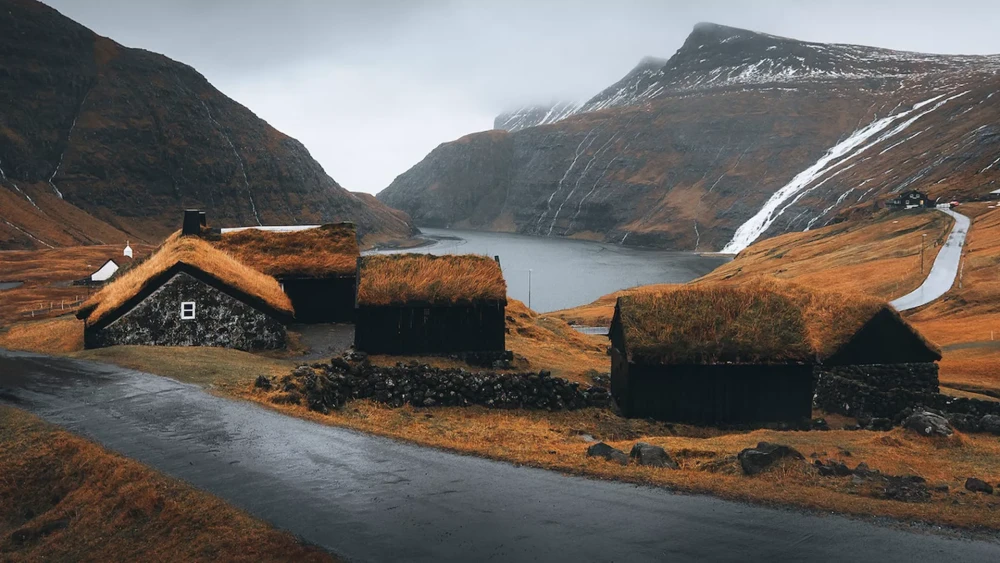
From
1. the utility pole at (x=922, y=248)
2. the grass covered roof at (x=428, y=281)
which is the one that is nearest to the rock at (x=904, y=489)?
the grass covered roof at (x=428, y=281)

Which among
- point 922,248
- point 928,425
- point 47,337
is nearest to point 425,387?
point 928,425

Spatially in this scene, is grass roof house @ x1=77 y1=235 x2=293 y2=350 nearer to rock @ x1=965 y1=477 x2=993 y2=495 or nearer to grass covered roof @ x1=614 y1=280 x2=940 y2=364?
grass covered roof @ x1=614 y1=280 x2=940 y2=364

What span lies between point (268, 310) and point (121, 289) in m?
7.21

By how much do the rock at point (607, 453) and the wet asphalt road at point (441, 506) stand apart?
6.13 feet

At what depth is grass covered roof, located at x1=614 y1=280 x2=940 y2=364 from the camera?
85.2 feet

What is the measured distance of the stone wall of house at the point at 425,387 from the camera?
22688 millimetres

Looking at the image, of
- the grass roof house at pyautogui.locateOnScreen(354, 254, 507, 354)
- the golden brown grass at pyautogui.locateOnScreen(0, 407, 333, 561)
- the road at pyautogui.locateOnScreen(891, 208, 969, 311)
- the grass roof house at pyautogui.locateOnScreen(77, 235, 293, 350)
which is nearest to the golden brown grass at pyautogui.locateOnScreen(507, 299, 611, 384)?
the grass roof house at pyautogui.locateOnScreen(354, 254, 507, 354)

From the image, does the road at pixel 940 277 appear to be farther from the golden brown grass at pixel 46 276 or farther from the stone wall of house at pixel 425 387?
the golden brown grass at pixel 46 276

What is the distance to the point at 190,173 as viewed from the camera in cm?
19862

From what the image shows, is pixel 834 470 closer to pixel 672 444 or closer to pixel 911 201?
pixel 672 444

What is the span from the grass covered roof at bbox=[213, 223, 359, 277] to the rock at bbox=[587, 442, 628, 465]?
27.4 m

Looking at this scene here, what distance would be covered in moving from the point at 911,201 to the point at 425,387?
120806 mm

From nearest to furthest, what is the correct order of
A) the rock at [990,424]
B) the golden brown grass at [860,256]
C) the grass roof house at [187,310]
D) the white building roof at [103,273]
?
the rock at [990,424], the grass roof house at [187,310], the golden brown grass at [860,256], the white building roof at [103,273]

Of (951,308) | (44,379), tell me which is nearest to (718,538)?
(44,379)
